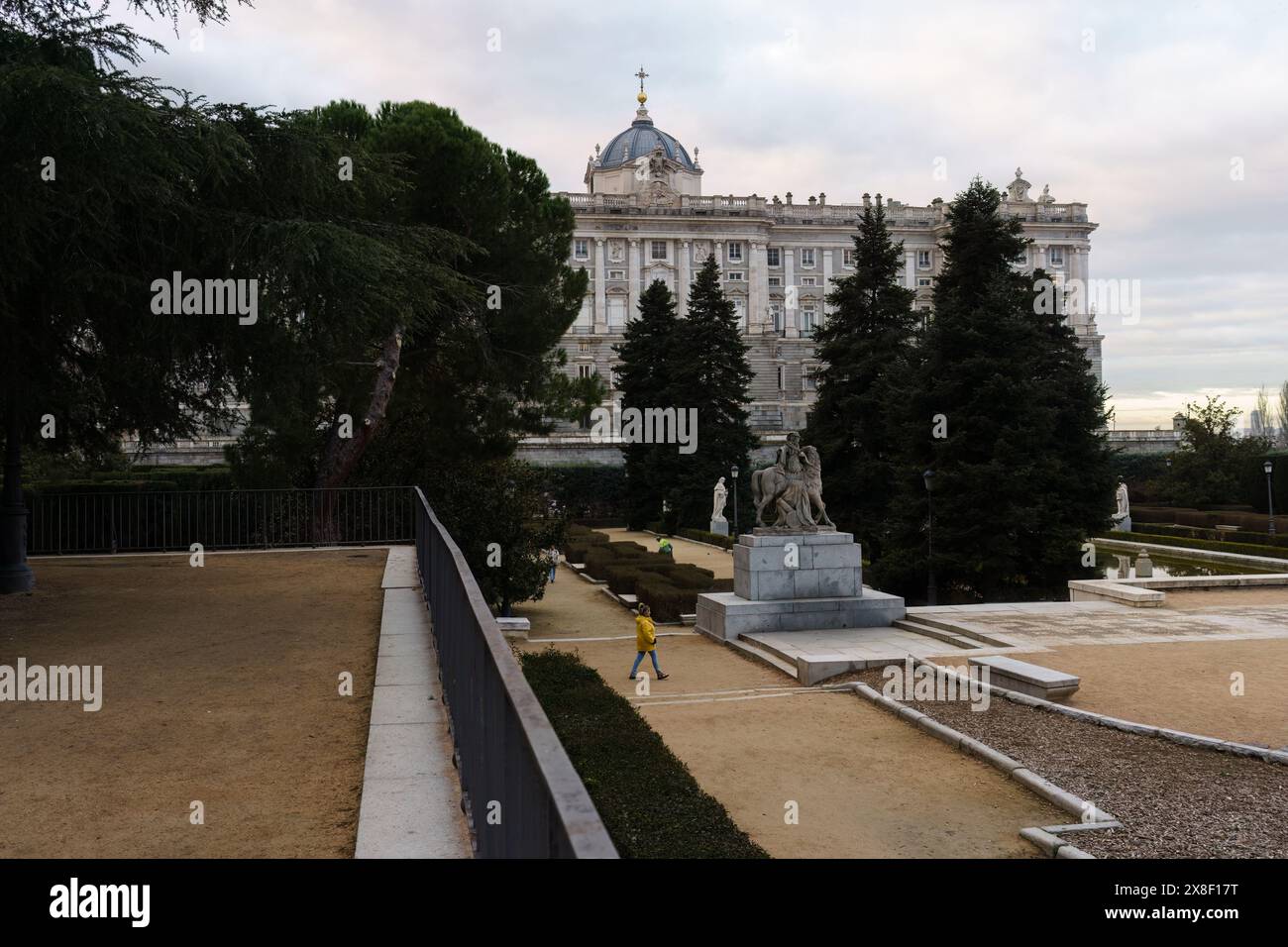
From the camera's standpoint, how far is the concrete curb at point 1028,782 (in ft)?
26.1

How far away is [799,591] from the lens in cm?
2011

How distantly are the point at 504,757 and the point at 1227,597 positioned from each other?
2389 centimetres

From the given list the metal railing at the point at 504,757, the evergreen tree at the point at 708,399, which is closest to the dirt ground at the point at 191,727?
the metal railing at the point at 504,757

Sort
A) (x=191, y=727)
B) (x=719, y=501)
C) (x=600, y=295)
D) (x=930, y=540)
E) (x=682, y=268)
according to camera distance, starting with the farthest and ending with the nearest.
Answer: (x=682, y=268), (x=600, y=295), (x=719, y=501), (x=930, y=540), (x=191, y=727)

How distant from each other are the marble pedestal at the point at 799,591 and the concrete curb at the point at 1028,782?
6.17m

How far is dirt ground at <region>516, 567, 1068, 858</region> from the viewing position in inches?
327

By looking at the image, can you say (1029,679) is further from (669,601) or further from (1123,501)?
(1123,501)

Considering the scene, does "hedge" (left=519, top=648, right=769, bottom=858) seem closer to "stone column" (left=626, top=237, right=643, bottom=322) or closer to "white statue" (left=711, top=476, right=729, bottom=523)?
"white statue" (left=711, top=476, right=729, bottom=523)

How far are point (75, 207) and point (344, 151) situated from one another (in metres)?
3.81

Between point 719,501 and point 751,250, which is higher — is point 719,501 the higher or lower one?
the lower one

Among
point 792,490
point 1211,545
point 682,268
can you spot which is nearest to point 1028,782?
point 792,490

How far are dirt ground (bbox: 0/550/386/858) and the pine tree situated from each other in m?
22.0
